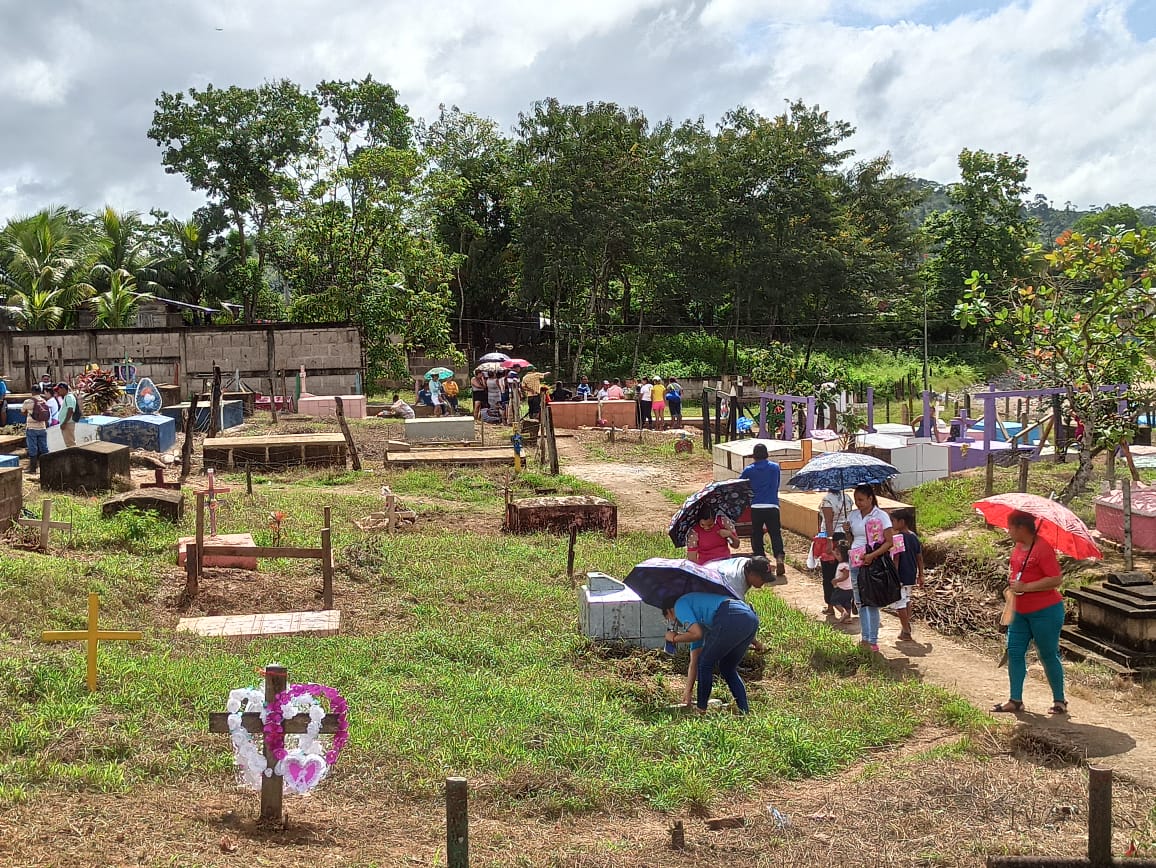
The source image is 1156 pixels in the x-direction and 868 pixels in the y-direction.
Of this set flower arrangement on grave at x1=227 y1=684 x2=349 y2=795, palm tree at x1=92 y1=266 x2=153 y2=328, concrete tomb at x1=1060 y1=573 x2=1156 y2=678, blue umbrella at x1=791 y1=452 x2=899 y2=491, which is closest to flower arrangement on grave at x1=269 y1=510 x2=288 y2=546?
blue umbrella at x1=791 y1=452 x2=899 y2=491

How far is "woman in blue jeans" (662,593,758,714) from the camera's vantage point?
719 cm

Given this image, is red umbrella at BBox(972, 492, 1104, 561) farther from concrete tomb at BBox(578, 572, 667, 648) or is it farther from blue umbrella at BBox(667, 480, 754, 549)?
concrete tomb at BBox(578, 572, 667, 648)

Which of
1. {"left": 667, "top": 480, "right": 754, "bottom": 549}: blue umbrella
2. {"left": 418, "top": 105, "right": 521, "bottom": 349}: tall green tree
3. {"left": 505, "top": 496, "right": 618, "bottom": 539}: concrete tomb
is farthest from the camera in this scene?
{"left": 418, "top": 105, "right": 521, "bottom": 349}: tall green tree

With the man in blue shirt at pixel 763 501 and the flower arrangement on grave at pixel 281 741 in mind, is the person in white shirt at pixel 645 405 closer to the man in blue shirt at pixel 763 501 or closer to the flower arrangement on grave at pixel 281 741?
the man in blue shirt at pixel 763 501

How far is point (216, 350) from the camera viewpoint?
31.5 metres

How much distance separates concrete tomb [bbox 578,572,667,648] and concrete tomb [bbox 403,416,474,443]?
1386cm

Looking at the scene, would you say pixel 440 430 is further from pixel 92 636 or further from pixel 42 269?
pixel 42 269

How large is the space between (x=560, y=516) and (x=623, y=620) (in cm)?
530

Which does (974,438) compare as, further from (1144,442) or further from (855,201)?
(855,201)

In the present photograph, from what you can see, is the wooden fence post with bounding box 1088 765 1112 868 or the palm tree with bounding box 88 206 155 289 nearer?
the wooden fence post with bounding box 1088 765 1112 868

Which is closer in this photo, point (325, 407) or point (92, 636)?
point (92, 636)

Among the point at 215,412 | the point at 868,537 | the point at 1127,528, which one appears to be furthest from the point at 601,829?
the point at 215,412

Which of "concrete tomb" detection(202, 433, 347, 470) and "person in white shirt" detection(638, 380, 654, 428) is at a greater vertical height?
"person in white shirt" detection(638, 380, 654, 428)

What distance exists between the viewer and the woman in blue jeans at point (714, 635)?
7191 mm
